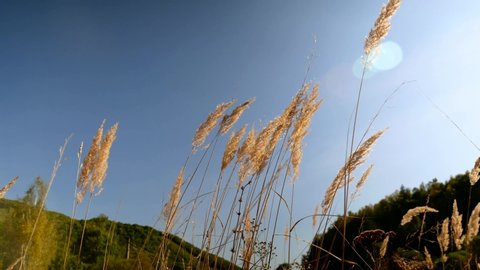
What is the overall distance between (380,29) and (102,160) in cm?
225

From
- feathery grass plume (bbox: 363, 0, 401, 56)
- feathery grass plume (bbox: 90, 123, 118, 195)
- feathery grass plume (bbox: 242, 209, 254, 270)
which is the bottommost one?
feathery grass plume (bbox: 242, 209, 254, 270)

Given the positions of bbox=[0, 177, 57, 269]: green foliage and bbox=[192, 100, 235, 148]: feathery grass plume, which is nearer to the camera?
bbox=[192, 100, 235, 148]: feathery grass plume

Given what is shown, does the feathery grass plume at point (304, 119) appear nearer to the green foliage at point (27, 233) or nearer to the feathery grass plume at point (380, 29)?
the feathery grass plume at point (380, 29)

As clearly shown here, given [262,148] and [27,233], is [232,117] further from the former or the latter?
[27,233]

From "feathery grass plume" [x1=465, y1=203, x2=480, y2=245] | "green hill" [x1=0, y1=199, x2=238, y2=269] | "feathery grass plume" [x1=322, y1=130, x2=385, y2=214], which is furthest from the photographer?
"green hill" [x1=0, y1=199, x2=238, y2=269]

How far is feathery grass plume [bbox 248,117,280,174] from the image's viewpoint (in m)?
3.49

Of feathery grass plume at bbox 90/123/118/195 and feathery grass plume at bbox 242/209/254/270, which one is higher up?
feathery grass plume at bbox 90/123/118/195

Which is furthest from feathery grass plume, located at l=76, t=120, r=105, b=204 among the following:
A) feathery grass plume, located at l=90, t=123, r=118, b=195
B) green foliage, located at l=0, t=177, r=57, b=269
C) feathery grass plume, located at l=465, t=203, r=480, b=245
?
green foliage, located at l=0, t=177, r=57, b=269

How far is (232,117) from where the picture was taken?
360 cm

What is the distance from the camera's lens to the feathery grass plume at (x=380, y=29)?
3.17 meters

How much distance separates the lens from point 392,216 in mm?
14141

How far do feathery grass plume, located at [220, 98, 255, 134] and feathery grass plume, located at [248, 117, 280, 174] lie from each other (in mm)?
211

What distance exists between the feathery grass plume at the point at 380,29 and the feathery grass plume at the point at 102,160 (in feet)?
6.66

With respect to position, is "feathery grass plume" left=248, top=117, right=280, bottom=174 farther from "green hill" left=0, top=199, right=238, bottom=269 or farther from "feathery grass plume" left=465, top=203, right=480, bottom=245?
"feathery grass plume" left=465, top=203, right=480, bottom=245
